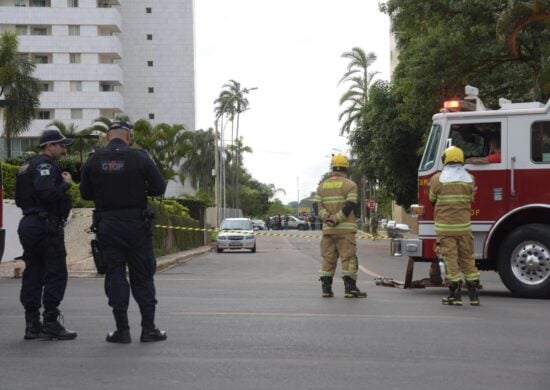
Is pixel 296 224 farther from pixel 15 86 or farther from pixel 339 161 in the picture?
pixel 339 161

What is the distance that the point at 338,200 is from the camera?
1242 cm

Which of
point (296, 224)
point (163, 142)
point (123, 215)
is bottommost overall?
A: point (296, 224)

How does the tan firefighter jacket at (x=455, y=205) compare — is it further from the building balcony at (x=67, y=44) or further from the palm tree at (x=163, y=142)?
the building balcony at (x=67, y=44)

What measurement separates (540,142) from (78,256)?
1242 centimetres

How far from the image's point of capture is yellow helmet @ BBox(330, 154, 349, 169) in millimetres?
12430

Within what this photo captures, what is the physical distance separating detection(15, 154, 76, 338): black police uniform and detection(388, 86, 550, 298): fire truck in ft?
20.6

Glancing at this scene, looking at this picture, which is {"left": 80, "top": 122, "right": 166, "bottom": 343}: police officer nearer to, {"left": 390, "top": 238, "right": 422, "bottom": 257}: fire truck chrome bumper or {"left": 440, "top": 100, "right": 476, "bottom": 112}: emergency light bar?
{"left": 390, "top": 238, "right": 422, "bottom": 257}: fire truck chrome bumper

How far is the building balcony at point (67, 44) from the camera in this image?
82.1 m

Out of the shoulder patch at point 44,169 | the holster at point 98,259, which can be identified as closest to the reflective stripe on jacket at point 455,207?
the holster at point 98,259

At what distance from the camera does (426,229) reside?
44.6ft

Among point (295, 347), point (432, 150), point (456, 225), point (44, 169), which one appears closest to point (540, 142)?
point (432, 150)

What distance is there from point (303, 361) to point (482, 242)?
654 centimetres

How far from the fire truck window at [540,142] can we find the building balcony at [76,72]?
73159mm

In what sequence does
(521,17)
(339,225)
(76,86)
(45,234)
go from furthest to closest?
(76,86)
(521,17)
(339,225)
(45,234)
